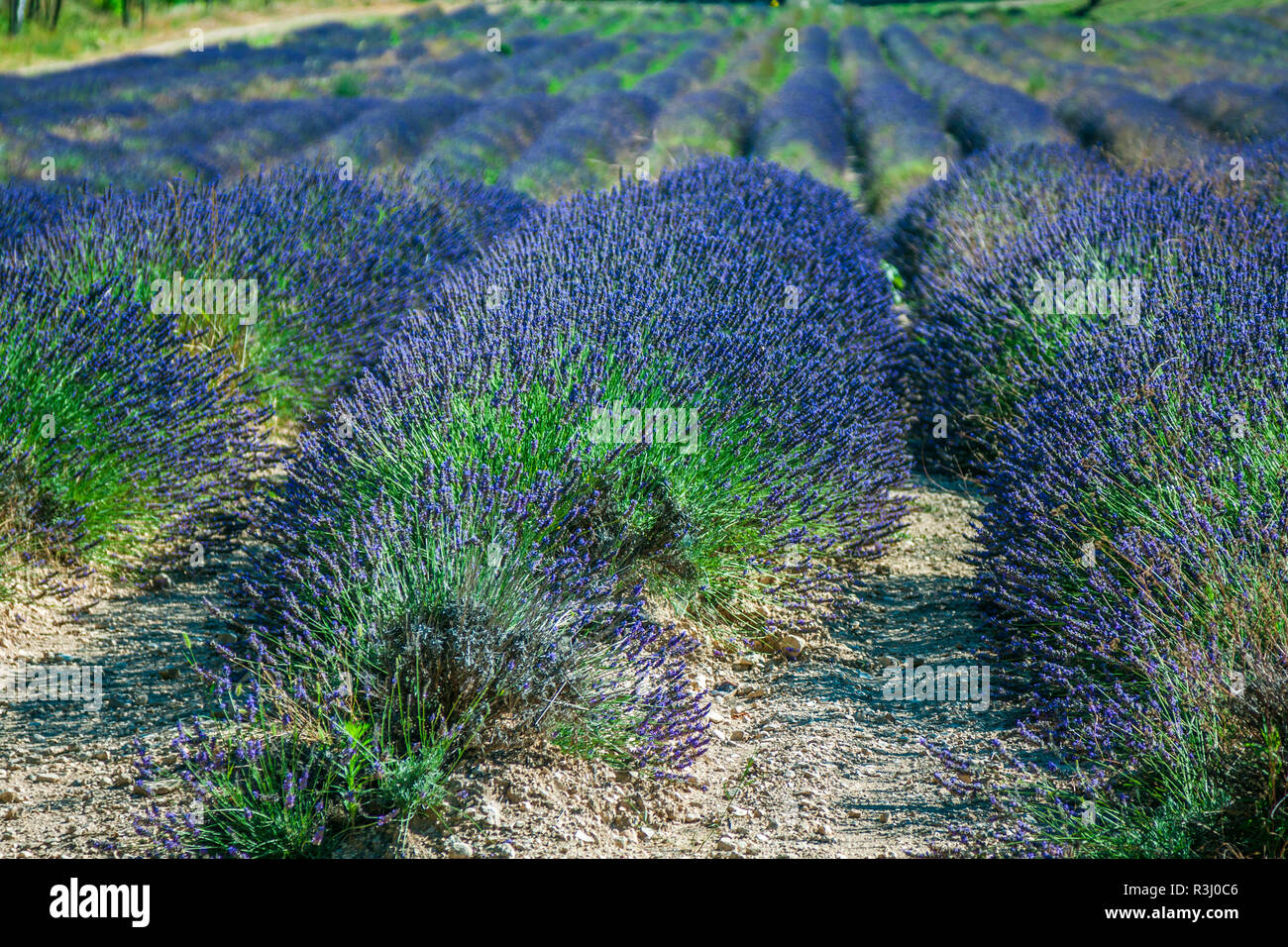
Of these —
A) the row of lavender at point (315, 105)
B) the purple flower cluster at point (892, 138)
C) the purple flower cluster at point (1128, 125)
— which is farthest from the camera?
the purple flower cluster at point (892, 138)

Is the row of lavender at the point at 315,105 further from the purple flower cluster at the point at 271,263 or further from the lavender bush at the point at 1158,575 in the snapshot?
the lavender bush at the point at 1158,575

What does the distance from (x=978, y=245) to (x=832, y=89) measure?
508 inches

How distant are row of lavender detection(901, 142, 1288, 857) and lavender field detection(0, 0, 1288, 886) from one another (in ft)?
0.05

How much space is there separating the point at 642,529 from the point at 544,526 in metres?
0.37

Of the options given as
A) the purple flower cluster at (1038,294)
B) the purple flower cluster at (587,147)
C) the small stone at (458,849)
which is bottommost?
the small stone at (458,849)

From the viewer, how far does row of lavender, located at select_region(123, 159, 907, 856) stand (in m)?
2.28

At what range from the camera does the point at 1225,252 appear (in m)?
4.37

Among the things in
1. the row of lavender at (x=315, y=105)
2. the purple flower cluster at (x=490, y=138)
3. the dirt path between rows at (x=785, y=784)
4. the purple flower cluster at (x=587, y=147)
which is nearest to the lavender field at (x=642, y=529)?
the dirt path between rows at (x=785, y=784)

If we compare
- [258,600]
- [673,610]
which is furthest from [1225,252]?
[258,600]

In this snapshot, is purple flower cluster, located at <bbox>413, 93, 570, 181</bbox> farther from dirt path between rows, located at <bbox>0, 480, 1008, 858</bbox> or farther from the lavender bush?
the lavender bush

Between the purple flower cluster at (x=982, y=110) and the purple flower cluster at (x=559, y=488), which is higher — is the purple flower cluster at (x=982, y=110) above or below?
above

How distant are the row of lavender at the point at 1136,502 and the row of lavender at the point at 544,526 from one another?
547mm

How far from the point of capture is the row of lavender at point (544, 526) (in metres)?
2.28

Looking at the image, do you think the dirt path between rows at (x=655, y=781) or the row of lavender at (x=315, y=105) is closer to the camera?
the dirt path between rows at (x=655, y=781)
